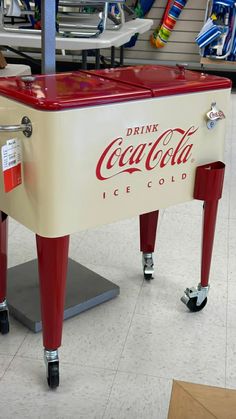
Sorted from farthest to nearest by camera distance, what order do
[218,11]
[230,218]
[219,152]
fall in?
[218,11], [230,218], [219,152]

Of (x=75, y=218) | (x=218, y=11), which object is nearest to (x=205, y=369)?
(x=75, y=218)

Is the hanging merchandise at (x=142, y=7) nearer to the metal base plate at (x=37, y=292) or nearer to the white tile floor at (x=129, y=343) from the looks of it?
the white tile floor at (x=129, y=343)

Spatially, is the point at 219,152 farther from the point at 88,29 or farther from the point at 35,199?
the point at 88,29

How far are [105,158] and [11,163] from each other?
0.80 ft

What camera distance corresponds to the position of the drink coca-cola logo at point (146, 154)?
1.48 m

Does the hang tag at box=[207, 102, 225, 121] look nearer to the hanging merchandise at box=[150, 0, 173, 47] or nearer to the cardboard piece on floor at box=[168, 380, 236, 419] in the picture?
the cardboard piece on floor at box=[168, 380, 236, 419]

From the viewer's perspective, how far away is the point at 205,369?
170 cm

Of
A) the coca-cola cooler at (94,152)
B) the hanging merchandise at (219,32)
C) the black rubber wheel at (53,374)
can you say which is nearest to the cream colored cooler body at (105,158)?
the coca-cola cooler at (94,152)

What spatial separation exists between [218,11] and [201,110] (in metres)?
4.16

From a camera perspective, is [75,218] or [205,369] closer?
[75,218]

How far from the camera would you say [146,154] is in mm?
1564

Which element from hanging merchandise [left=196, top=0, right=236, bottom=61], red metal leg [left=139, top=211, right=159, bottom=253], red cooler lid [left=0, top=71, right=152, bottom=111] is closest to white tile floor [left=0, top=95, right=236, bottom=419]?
red metal leg [left=139, top=211, right=159, bottom=253]

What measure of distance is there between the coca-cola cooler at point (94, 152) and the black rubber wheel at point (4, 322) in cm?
18

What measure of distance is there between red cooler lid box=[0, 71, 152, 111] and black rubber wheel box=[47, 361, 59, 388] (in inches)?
28.9
